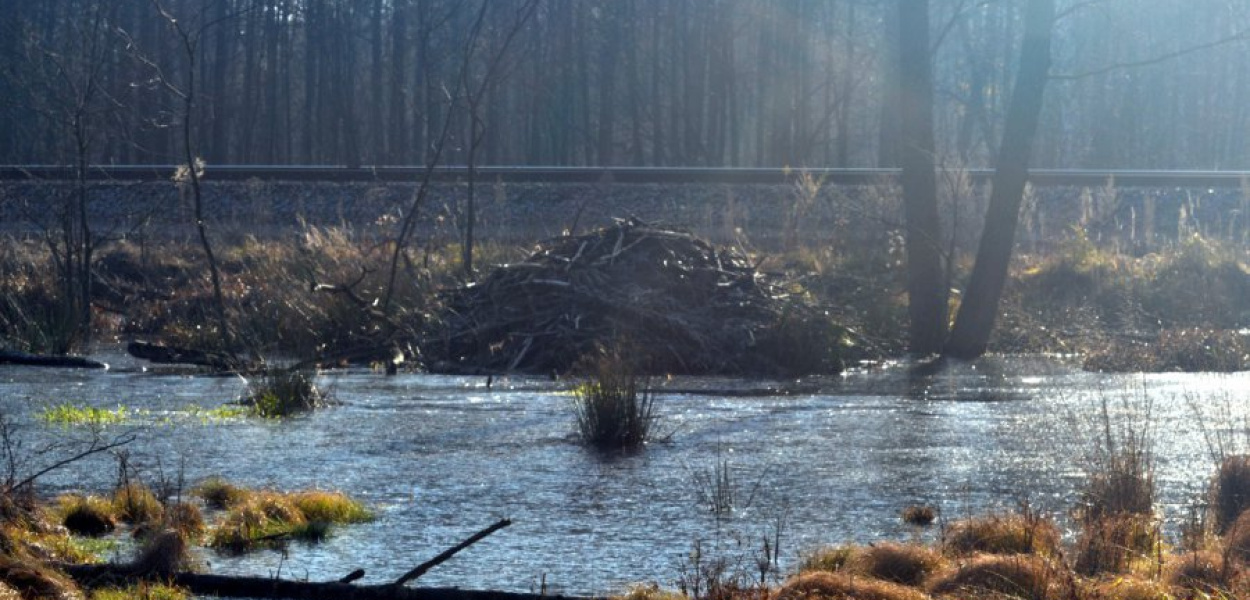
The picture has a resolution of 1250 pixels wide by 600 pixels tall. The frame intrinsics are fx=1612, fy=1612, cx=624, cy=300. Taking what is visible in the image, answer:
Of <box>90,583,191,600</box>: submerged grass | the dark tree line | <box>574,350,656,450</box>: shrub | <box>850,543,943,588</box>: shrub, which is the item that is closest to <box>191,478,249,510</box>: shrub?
<box>90,583,191,600</box>: submerged grass

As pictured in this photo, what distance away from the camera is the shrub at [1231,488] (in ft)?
23.7

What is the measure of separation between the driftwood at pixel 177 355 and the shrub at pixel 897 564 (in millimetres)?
9217

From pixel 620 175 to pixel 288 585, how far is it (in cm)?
2140

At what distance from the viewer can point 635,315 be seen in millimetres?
14555

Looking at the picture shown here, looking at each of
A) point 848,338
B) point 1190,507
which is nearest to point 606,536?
point 1190,507

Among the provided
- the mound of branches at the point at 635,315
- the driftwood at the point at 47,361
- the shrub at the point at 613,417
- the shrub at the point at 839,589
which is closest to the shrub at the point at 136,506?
the shrub at the point at 839,589

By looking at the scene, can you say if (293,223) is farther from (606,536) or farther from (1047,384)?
(606,536)

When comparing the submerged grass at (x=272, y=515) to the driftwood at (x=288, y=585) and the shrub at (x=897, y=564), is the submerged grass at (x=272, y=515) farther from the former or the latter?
the shrub at (x=897, y=564)

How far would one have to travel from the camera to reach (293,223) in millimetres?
25078

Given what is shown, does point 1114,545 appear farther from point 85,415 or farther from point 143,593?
point 85,415

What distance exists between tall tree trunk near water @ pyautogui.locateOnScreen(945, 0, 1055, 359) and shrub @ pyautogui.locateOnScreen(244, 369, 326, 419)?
6.88m

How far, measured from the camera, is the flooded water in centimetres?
672

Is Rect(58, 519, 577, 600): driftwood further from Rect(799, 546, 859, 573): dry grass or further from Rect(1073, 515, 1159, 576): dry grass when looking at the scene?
Rect(1073, 515, 1159, 576): dry grass

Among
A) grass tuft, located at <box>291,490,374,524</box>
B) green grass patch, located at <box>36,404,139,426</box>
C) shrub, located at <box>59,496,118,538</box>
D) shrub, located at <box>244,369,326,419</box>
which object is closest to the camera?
shrub, located at <box>59,496,118,538</box>
